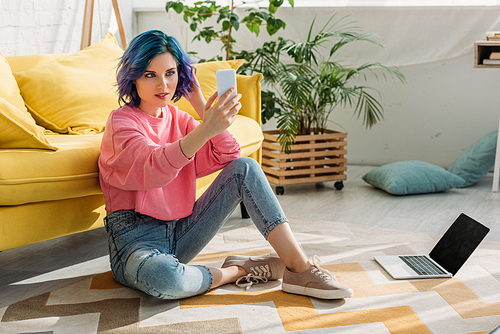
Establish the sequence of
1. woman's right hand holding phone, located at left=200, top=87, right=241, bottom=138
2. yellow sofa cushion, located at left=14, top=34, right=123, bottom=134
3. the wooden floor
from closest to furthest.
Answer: woman's right hand holding phone, located at left=200, top=87, right=241, bottom=138 → the wooden floor → yellow sofa cushion, located at left=14, top=34, right=123, bottom=134

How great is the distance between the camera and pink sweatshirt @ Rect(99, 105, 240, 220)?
1.18 m

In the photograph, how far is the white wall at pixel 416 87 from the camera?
289 centimetres

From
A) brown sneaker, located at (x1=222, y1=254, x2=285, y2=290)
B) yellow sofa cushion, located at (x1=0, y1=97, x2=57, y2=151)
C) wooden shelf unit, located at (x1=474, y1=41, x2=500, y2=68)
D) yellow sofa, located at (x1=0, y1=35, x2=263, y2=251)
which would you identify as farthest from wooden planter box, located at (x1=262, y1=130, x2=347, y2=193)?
yellow sofa cushion, located at (x1=0, y1=97, x2=57, y2=151)

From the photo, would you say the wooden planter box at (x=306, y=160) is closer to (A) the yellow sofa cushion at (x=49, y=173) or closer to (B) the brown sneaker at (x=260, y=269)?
(B) the brown sneaker at (x=260, y=269)

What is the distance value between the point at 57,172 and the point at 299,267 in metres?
0.72

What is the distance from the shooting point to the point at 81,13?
2.96m

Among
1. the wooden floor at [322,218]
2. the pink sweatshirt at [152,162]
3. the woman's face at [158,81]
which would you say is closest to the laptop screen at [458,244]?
the wooden floor at [322,218]

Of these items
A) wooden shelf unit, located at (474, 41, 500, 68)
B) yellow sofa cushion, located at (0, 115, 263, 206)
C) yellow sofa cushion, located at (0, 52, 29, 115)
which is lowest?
yellow sofa cushion, located at (0, 115, 263, 206)

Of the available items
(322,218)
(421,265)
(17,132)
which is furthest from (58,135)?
(421,265)

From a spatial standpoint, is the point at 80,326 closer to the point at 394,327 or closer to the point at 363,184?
the point at 394,327

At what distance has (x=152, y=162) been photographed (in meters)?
1.17

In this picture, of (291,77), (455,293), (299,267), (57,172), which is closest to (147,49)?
(57,172)

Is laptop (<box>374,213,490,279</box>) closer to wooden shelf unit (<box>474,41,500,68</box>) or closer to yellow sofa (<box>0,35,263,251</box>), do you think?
yellow sofa (<box>0,35,263,251</box>)

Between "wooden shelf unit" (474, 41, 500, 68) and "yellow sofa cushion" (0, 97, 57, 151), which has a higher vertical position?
"wooden shelf unit" (474, 41, 500, 68)
